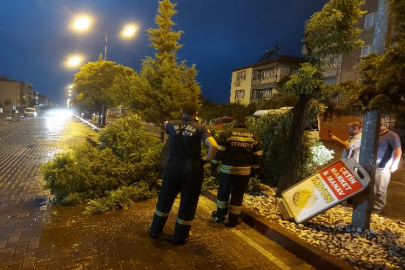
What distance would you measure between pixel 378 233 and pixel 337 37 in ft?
10.2

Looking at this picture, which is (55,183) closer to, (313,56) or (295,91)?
(295,91)

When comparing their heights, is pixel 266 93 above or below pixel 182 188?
above

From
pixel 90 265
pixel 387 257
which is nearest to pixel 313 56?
pixel 387 257

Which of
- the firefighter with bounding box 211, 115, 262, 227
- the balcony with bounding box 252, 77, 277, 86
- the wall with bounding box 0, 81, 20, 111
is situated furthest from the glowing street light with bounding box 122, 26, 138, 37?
the wall with bounding box 0, 81, 20, 111

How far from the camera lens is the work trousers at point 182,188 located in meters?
3.84

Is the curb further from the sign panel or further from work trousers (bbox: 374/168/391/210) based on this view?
work trousers (bbox: 374/168/391/210)

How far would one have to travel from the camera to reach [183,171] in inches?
151

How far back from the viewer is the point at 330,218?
16.0ft

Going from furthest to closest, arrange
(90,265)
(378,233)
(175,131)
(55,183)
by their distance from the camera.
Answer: (55,183), (378,233), (175,131), (90,265)

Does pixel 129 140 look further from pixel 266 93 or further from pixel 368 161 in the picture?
pixel 266 93

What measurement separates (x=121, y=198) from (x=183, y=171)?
198 cm

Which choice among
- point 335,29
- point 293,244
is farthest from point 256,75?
point 293,244

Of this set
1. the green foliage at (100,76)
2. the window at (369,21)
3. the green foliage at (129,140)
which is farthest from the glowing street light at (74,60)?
the window at (369,21)

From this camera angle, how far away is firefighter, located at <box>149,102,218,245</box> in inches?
152
